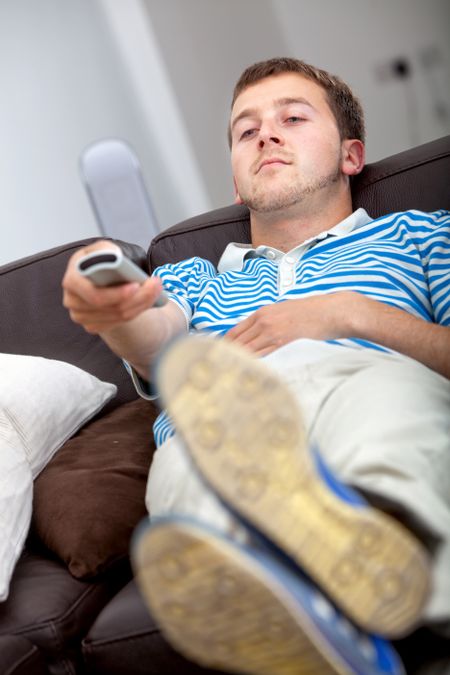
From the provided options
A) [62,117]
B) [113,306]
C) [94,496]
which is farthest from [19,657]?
[62,117]

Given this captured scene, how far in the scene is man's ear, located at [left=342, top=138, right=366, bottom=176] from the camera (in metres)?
1.55

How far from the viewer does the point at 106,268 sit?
2.67 ft

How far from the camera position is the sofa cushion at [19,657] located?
96 centimetres

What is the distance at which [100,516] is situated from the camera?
1145 mm

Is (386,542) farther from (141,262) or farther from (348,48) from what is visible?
(348,48)

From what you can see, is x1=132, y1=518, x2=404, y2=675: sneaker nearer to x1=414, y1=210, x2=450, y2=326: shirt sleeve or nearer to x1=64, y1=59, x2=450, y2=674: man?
x1=64, y1=59, x2=450, y2=674: man

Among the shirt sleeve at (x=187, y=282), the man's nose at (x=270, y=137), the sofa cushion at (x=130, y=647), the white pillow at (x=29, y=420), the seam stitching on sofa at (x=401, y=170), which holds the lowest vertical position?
the sofa cushion at (x=130, y=647)

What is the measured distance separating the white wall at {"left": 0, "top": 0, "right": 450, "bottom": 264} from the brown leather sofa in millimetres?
1769

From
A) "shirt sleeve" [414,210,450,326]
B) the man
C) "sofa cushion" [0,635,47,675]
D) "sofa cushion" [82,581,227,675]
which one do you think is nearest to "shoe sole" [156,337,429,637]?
the man

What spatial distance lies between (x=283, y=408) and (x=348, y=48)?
298 centimetres

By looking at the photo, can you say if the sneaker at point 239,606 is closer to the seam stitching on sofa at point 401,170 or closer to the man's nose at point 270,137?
the man's nose at point 270,137

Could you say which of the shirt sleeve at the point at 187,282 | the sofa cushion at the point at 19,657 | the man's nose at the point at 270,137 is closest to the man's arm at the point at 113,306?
the shirt sleeve at the point at 187,282

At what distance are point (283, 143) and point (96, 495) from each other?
2.29 ft

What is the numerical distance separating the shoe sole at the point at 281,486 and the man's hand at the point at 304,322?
45 cm
